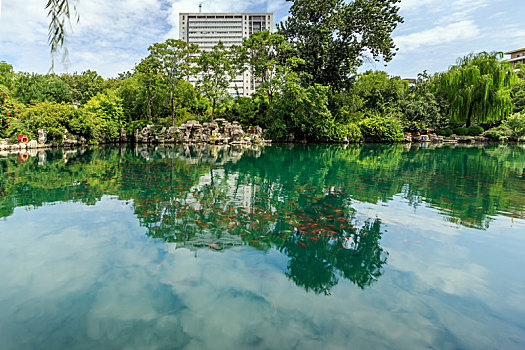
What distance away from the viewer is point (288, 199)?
277 inches

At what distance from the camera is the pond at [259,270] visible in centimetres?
253

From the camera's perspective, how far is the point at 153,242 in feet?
14.5

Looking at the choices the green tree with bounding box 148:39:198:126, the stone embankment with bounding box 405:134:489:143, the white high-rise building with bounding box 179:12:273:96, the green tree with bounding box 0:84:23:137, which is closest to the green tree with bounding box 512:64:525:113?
the stone embankment with bounding box 405:134:489:143

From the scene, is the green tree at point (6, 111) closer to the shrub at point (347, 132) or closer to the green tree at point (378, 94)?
the shrub at point (347, 132)

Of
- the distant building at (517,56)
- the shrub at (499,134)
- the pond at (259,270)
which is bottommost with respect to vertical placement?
the pond at (259,270)

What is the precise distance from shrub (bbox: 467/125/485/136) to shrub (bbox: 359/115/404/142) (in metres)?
9.83

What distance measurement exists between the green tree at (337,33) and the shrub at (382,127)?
4.63m

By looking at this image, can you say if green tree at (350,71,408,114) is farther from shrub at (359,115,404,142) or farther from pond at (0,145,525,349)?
pond at (0,145,525,349)

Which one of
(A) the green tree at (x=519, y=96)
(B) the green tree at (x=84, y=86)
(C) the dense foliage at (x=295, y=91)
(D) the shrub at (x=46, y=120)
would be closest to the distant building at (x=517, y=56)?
(A) the green tree at (x=519, y=96)

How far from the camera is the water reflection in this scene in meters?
4.23

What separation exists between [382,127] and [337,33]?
33.0 feet

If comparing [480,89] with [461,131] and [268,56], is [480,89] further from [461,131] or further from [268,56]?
[268,56]

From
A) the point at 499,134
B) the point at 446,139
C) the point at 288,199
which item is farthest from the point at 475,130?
the point at 288,199

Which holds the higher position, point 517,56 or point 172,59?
point 517,56
